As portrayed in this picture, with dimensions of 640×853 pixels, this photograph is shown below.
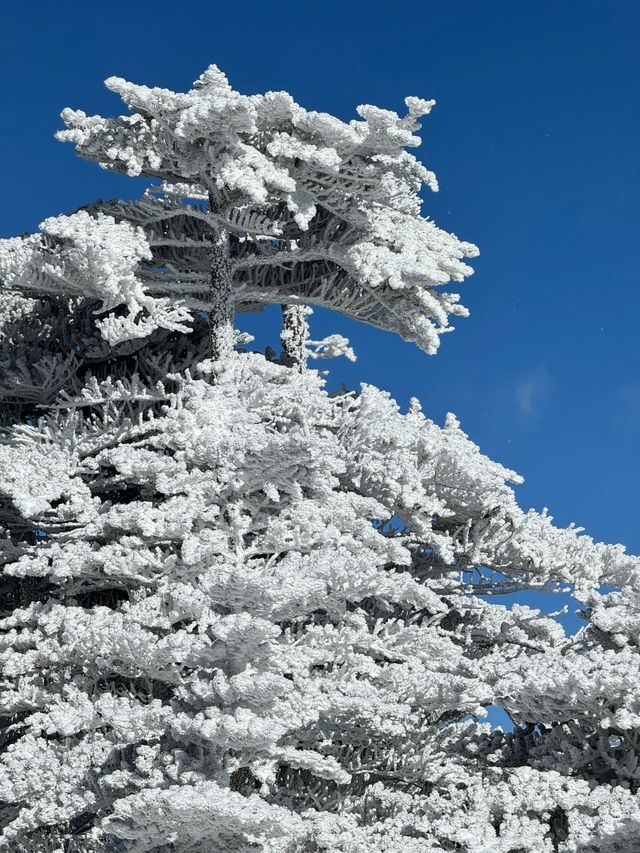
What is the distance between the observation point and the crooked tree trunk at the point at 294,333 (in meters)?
17.2

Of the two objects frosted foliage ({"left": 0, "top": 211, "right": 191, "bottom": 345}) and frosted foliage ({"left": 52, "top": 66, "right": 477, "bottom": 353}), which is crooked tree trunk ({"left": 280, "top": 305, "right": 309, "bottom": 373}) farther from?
frosted foliage ({"left": 0, "top": 211, "right": 191, "bottom": 345})

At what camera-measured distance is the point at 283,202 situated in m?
14.3

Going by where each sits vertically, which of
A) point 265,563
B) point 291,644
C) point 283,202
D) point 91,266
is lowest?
point 291,644

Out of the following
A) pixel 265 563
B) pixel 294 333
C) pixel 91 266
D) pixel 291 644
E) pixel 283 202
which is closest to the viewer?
pixel 291 644

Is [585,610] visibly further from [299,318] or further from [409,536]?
[299,318]

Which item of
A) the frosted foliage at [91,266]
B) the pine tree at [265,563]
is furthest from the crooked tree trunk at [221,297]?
the frosted foliage at [91,266]

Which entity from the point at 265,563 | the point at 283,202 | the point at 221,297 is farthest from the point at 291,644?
the point at 283,202

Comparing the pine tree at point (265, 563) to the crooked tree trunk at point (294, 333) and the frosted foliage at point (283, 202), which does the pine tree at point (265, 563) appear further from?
the crooked tree trunk at point (294, 333)

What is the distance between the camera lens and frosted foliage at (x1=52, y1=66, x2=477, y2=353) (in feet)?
42.1

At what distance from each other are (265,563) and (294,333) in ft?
21.2

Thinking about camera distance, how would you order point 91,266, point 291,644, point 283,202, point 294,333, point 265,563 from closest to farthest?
point 291,644
point 265,563
point 91,266
point 283,202
point 294,333

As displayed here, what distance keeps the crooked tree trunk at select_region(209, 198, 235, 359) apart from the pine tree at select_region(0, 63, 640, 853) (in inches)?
1.8

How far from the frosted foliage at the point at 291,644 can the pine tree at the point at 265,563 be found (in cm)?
4

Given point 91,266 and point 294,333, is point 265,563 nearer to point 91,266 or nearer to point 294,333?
point 91,266
